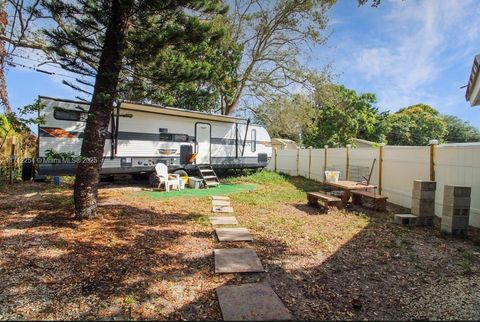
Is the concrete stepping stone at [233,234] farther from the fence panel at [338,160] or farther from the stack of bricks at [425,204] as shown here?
the fence panel at [338,160]

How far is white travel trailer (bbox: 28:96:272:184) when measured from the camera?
9.21 m

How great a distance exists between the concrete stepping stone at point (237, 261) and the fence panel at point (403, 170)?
18.7 ft

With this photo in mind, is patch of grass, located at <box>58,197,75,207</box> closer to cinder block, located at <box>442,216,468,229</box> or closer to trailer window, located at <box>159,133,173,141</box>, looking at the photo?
trailer window, located at <box>159,133,173,141</box>

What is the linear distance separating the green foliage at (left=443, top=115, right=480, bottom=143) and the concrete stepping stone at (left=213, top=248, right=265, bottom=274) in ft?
163

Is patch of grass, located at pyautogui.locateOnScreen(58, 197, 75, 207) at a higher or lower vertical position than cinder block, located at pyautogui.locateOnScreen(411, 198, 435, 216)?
lower

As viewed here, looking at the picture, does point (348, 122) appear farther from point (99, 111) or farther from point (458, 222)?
point (99, 111)

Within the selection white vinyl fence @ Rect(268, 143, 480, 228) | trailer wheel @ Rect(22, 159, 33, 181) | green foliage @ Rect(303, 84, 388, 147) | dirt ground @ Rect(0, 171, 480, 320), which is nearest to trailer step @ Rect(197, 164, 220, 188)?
dirt ground @ Rect(0, 171, 480, 320)

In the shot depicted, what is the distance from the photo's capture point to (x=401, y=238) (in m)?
5.44

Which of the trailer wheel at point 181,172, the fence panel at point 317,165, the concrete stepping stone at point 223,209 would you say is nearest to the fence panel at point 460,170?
the concrete stepping stone at point 223,209

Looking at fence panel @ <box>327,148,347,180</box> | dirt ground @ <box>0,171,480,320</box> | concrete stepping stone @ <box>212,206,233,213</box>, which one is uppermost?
fence panel @ <box>327,148,347,180</box>

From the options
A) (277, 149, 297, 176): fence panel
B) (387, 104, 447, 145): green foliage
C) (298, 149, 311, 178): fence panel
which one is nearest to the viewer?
(298, 149, 311, 178): fence panel

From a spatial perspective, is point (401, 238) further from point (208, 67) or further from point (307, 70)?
point (307, 70)

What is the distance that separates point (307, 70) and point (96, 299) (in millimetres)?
16173

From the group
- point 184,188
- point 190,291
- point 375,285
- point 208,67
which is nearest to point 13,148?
point 184,188
